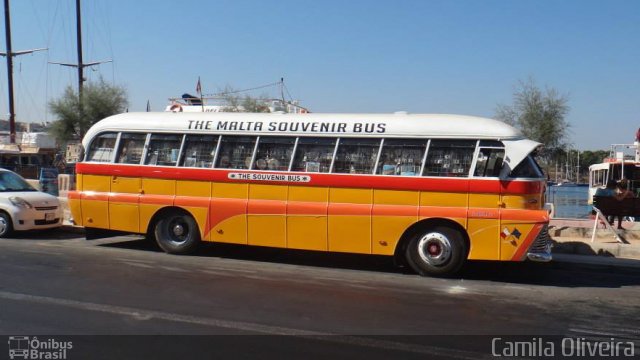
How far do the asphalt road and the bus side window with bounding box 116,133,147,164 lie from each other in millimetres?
1825

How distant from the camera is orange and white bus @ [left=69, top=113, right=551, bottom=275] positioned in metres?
8.81

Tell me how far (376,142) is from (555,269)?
13.5ft

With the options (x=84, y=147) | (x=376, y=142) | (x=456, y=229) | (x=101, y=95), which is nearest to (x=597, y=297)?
(x=456, y=229)

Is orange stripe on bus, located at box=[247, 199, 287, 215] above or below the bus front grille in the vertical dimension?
above

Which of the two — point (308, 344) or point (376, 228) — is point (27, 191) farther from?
point (308, 344)

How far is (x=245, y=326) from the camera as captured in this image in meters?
6.09

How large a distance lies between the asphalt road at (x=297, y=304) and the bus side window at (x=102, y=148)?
1.88 meters

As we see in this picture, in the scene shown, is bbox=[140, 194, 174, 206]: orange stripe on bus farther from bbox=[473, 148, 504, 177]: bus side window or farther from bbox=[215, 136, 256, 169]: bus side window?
bbox=[473, 148, 504, 177]: bus side window

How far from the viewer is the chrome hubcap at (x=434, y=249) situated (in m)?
9.02

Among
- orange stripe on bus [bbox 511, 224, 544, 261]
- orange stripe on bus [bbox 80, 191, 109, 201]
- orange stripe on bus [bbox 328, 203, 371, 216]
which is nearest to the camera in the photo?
orange stripe on bus [bbox 511, 224, 544, 261]

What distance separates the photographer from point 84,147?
1135 cm

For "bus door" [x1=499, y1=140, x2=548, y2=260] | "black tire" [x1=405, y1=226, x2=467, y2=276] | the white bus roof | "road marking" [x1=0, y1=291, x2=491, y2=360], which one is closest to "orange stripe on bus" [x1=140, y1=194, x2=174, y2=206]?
the white bus roof

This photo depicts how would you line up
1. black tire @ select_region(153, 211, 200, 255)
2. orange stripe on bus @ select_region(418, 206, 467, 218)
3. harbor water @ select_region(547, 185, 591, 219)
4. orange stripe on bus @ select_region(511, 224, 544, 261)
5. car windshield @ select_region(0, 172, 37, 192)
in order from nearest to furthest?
orange stripe on bus @ select_region(511, 224, 544, 261) < orange stripe on bus @ select_region(418, 206, 467, 218) < black tire @ select_region(153, 211, 200, 255) < car windshield @ select_region(0, 172, 37, 192) < harbor water @ select_region(547, 185, 591, 219)

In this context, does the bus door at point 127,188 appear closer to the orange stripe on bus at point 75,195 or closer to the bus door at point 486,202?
the orange stripe on bus at point 75,195
